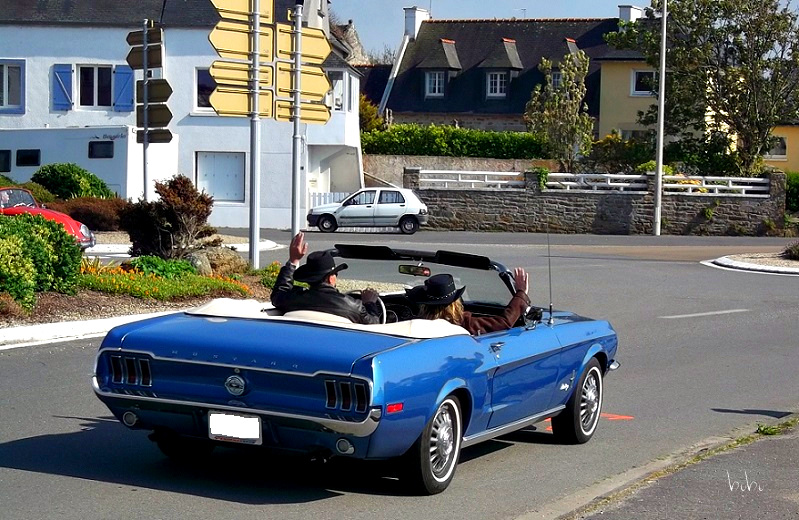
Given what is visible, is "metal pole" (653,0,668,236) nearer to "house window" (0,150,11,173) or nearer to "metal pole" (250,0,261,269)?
"house window" (0,150,11,173)

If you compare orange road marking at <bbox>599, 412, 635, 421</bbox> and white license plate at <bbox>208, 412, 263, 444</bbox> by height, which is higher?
white license plate at <bbox>208, 412, 263, 444</bbox>

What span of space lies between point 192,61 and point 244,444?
3678cm

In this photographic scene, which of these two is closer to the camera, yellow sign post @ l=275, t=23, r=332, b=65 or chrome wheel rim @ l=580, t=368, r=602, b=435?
chrome wheel rim @ l=580, t=368, r=602, b=435

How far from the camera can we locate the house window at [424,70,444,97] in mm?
62688

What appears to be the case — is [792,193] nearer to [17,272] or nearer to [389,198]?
[389,198]

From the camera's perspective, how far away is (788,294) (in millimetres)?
21859

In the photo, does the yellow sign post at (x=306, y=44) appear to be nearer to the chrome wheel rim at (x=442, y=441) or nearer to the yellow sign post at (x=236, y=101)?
the yellow sign post at (x=236, y=101)

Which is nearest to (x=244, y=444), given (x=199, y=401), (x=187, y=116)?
(x=199, y=401)

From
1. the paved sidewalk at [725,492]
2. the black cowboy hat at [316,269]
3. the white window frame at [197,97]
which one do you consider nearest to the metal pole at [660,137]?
the white window frame at [197,97]

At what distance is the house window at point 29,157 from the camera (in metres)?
38.2

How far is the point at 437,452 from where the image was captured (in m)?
6.89

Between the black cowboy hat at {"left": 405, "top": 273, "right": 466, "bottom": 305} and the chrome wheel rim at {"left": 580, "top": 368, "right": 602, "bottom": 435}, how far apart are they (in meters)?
1.55

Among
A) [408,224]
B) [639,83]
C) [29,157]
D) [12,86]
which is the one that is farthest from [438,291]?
[639,83]

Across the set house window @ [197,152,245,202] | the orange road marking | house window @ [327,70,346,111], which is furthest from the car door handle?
house window @ [327,70,346,111]
